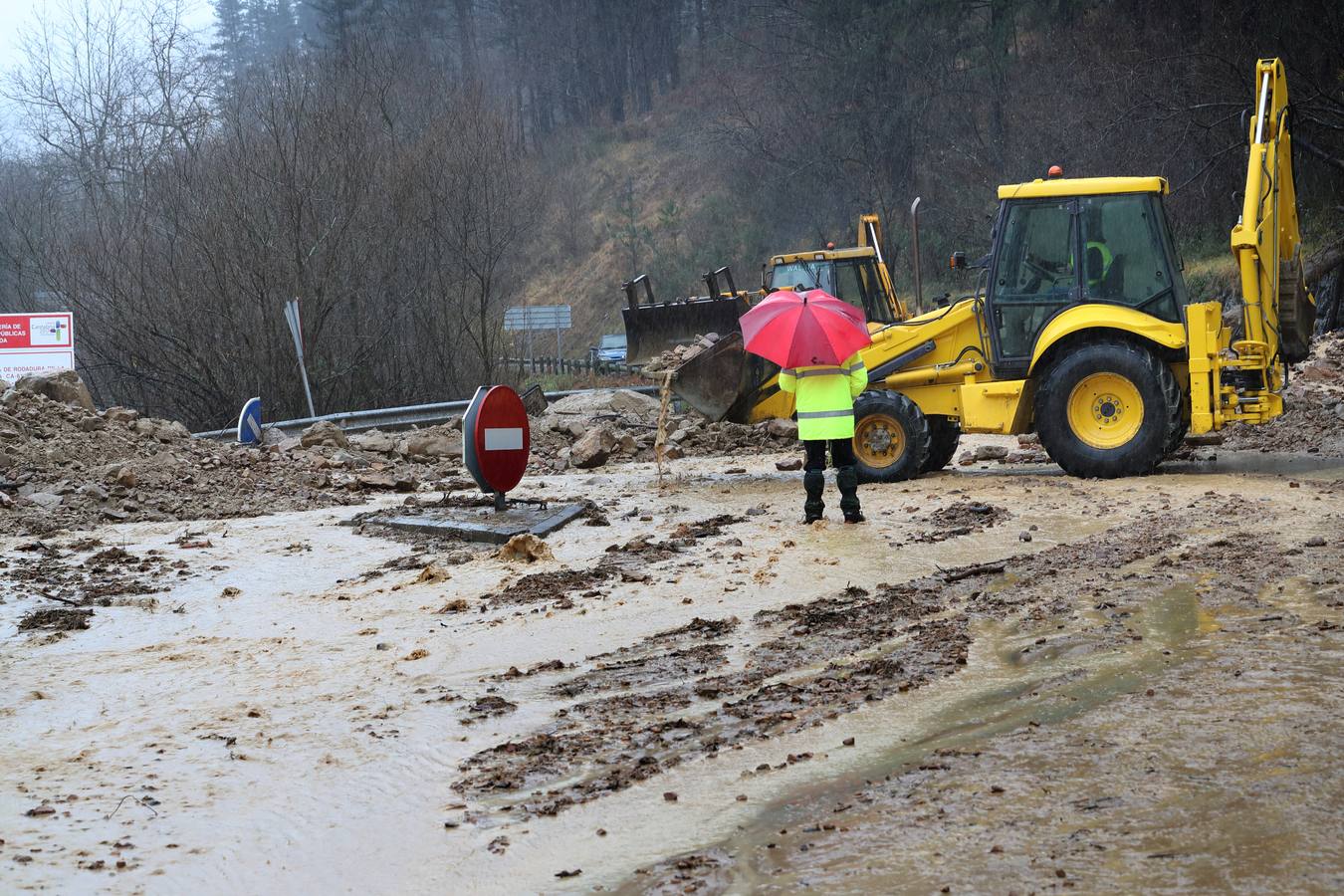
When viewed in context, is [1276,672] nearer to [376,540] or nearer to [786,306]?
[786,306]

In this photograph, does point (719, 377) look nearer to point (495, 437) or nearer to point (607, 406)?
point (495, 437)

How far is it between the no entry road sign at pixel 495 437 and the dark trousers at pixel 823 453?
241 centimetres

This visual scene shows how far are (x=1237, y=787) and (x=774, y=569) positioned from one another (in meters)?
4.88

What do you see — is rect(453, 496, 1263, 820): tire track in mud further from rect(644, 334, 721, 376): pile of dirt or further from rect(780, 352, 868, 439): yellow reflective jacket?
rect(644, 334, 721, 376): pile of dirt

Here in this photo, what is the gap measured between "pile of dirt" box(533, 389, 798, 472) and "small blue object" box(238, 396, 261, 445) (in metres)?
3.76

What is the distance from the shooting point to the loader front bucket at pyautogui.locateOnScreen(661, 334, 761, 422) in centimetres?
1436

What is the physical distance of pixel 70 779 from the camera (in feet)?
18.3

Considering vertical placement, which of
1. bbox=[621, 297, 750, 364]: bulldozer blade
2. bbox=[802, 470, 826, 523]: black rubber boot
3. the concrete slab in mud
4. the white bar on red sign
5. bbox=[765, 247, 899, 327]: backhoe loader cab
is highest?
bbox=[765, 247, 899, 327]: backhoe loader cab

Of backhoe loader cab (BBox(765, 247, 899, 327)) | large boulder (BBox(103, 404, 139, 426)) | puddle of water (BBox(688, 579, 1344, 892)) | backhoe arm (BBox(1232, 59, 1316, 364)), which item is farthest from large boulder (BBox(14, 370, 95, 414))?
puddle of water (BBox(688, 579, 1344, 892))

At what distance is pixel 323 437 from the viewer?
1811cm

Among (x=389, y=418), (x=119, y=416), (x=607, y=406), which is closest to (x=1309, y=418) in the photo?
(x=607, y=406)

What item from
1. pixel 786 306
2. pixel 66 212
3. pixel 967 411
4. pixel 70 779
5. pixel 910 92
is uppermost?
pixel 910 92

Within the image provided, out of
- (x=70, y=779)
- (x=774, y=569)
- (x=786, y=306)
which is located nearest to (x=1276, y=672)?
(x=774, y=569)

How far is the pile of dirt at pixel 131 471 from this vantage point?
1367 centimetres
